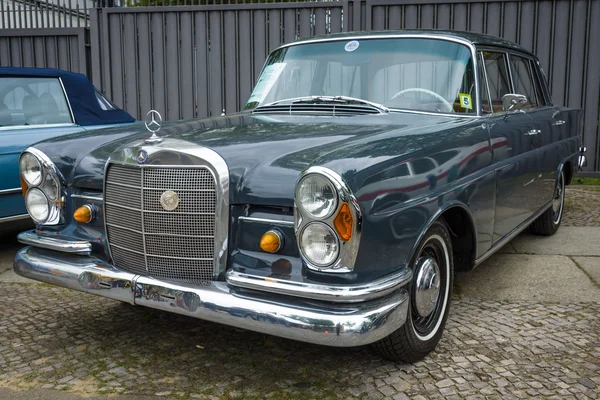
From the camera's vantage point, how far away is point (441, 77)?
12.2 ft

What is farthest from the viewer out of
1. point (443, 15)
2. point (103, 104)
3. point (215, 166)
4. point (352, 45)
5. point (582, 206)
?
point (443, 15)

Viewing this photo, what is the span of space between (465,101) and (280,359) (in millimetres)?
1869

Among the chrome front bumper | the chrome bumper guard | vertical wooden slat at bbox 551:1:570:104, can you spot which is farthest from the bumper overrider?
vertical wooden slat at bbox 551:1:570:104

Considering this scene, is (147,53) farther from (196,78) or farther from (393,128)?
(393,128)

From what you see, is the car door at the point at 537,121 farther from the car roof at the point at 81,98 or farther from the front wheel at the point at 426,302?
the car roof at the point at 81,98

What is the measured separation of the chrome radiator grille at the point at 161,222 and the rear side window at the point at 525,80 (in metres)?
2.90

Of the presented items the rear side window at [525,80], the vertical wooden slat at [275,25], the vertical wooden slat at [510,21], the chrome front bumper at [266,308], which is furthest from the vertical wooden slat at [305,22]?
the chrome front bumper at [266,308]

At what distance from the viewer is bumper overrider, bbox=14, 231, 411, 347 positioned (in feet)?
7.84

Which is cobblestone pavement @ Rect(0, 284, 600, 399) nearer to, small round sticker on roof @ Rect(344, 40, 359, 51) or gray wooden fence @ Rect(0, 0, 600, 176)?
small round sticker on roof @ Rect(344, 40, 359, 51)

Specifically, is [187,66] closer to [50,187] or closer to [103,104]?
[103,104]

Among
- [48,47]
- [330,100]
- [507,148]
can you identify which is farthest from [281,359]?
[48,47]

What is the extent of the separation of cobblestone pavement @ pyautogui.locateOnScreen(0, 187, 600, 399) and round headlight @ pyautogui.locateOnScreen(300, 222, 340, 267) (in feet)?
2.18

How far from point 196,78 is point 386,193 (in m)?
7.16

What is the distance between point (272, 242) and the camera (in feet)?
8.35
